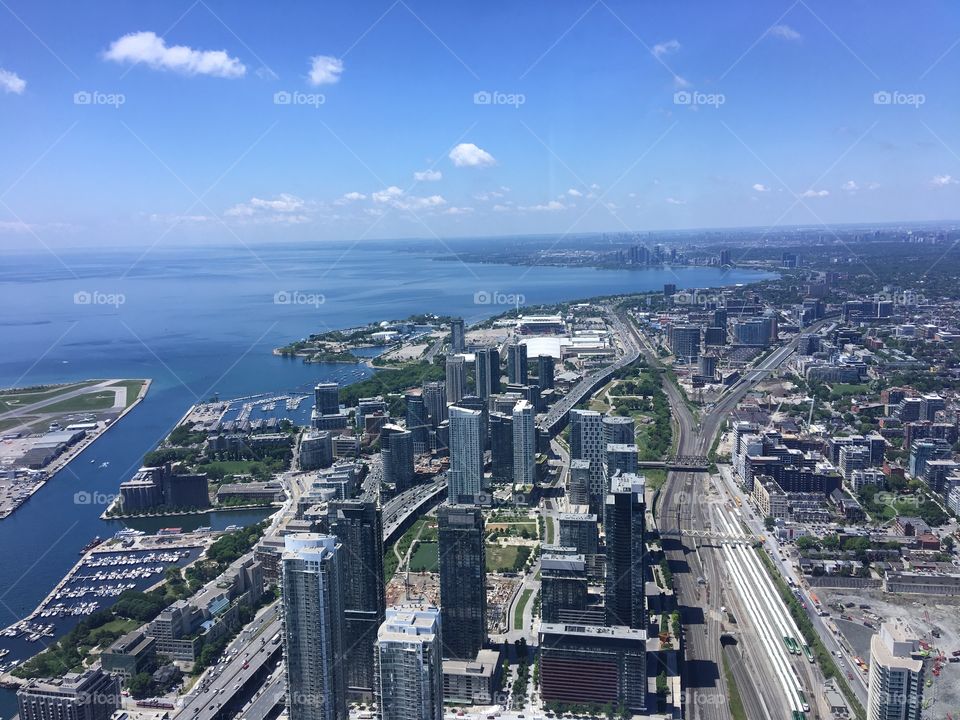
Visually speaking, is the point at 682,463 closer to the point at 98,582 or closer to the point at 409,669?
the point at 98,582

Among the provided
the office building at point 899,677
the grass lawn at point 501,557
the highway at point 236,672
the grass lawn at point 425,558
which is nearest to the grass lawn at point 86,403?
the grass lawn at point 425,558

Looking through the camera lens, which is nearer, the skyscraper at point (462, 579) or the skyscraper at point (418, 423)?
the skyscraper at point (462, 579)

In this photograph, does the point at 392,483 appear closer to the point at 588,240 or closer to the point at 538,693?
the point at 538,693

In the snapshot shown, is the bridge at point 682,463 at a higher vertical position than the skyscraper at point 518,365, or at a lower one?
lower

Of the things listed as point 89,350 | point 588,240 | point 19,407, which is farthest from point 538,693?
point 588,240

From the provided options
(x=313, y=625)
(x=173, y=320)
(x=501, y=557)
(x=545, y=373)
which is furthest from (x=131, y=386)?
(x=313, y=625)

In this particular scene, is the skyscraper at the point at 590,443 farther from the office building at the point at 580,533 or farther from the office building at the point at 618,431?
the office building at the point at 580,533
